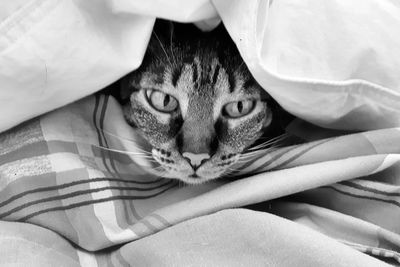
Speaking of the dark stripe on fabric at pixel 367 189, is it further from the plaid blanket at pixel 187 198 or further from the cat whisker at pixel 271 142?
the cat whisker at pixel 271 142

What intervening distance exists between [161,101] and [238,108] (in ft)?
0.45

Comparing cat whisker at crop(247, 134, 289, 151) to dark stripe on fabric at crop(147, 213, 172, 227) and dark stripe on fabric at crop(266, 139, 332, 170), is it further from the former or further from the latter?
dark stripe on fabric at crop(147, 213, 172, 227)

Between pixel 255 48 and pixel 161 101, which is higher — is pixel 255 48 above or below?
above

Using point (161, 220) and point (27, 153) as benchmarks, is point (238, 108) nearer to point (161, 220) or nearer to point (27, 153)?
point (161, 220)

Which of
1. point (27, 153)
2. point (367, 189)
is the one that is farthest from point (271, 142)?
point (27, 153)

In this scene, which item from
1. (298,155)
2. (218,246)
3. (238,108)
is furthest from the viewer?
(238,108)

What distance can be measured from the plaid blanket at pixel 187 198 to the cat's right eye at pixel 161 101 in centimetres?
14

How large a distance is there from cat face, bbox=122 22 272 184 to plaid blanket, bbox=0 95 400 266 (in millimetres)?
59

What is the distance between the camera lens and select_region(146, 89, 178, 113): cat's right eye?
2.92 feet

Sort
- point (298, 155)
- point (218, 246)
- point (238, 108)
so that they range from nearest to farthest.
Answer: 1. point (218, 246)
2. point (298, 155)
3. point (238, 108)

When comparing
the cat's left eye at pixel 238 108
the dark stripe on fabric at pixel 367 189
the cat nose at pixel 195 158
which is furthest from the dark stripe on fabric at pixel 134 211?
the dark stripe on fabric at pixel 367 189

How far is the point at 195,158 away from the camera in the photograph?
33.9 inches

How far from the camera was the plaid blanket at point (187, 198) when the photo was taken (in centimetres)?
75

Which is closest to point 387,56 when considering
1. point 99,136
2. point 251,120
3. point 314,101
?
point 314,101
